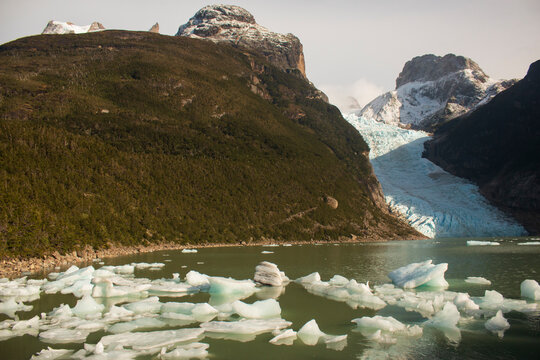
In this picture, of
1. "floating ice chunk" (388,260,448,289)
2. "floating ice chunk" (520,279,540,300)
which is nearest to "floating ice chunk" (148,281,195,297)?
"floating ice chunk" (388,260,448,289)

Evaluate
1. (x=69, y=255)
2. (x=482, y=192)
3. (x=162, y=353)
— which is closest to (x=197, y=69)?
(x=69, y=255)

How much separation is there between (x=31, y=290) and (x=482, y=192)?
9904 centimetres

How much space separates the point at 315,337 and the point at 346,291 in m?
7.39

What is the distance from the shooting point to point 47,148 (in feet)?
150

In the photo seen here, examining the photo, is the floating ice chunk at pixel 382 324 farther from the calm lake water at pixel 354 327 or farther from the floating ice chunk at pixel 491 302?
the floating ice chunk at pixel 491 302

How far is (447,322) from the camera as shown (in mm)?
14500

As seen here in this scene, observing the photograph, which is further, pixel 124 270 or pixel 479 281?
pixel 124 270

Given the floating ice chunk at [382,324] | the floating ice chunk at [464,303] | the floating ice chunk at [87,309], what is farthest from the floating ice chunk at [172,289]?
the floating ice chunk at [464,303]

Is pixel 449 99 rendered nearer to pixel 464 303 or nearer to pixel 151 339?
pixel 464 303

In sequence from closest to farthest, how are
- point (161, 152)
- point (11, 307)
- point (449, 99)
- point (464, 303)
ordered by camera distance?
point (464, 303) < point (11, 307) < point (161, 152) < point (449, 99)

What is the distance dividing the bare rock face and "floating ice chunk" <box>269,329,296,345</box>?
4855 inches

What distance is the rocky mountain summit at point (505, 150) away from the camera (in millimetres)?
91312

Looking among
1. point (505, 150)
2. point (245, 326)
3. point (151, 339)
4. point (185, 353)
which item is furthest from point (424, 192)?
point (185, 353)

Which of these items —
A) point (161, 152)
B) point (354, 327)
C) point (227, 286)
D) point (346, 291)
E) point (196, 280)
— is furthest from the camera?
point (161, 152)
